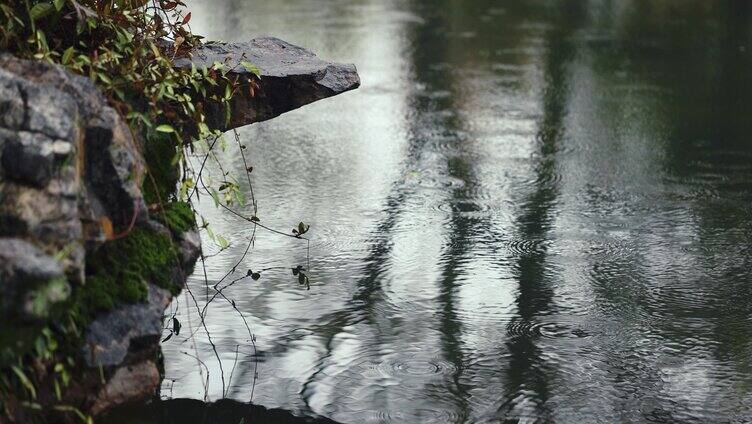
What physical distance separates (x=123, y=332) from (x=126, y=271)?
0.79ft

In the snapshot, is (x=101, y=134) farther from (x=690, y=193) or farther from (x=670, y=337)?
(x=690, y=193)

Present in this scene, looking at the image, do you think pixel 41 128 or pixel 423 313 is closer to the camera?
pixel 41 128

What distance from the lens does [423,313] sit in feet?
16.9

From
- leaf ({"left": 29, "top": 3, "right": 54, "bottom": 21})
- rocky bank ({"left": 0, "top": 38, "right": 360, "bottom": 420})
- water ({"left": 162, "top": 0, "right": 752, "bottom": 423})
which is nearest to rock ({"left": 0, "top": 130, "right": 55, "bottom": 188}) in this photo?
rocky bank ({"left": 0, "top": 38, "right": 360, "bottom": 420})

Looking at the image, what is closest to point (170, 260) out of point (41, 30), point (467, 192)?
point (41, 30)

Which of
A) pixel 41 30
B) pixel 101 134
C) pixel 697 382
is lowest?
pixel 697 382

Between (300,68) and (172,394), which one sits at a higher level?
(300,68)

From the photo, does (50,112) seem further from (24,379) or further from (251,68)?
(251,68)

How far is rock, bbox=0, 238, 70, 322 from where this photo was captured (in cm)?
292

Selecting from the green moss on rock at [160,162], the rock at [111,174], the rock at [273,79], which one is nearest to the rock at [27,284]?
the rock at [111,174]

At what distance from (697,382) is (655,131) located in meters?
→ 4.72

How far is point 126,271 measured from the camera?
149 inches

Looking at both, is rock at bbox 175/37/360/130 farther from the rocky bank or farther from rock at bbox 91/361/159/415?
rock at bbox 91/361/159/415

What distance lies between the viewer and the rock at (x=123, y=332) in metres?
3.54
